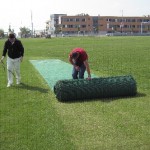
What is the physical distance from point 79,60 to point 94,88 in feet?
3.82

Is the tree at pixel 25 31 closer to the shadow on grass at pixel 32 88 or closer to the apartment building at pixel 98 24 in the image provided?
the apartment building at pixel 98 24

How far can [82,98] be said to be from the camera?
10.1 m

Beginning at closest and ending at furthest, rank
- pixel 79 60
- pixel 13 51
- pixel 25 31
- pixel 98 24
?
pixel 79 60 → pixel 13 51 → pixel 98 24 → pixel 25 31

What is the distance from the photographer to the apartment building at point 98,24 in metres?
151

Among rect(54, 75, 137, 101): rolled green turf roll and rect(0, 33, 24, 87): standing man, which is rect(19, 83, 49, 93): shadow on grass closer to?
rect(0, 33, 24, 87): standing man

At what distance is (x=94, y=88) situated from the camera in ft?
33.0

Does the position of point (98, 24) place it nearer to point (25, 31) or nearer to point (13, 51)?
point (25, 31)

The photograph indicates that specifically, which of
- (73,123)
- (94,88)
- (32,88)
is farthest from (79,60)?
(73,123)

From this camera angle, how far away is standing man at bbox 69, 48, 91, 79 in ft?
34.1

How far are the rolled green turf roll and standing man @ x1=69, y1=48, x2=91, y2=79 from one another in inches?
16.6

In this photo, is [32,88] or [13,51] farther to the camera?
[32,88]

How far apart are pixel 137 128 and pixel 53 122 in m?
1.82

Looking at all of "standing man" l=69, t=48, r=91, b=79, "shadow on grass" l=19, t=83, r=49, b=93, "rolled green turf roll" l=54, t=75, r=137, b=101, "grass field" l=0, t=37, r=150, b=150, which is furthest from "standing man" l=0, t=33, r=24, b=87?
"rolled green turf roll" l=54, t=75, r=137, b=101

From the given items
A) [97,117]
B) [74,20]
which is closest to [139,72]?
[97,117]
